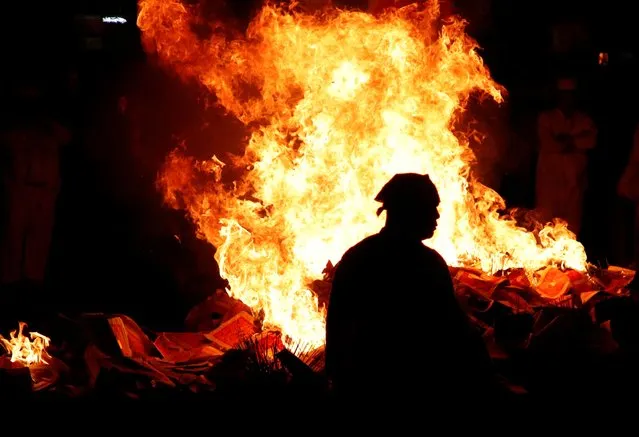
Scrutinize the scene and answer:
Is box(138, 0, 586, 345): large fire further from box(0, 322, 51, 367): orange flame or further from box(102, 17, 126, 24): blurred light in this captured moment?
box(102, 17, 126, 24): blurred light

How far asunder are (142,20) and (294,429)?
5.71 metres

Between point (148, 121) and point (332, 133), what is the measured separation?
364 centimetres

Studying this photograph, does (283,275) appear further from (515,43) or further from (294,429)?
(515,43)

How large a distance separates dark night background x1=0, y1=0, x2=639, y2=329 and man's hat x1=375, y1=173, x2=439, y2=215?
5050 millimetres

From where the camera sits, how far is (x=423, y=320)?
4.46 metres

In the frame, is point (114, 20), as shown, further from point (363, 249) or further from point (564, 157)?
point (363, 249)

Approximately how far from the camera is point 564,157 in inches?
492

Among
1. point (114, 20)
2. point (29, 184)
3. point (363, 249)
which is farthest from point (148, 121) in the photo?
point (363, 249)

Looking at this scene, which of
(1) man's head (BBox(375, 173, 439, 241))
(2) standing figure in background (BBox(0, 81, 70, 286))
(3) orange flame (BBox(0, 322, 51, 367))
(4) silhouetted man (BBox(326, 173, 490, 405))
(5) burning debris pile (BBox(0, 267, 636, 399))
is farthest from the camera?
(2) standing figure in background (BBox(0, 81, 70, 286))

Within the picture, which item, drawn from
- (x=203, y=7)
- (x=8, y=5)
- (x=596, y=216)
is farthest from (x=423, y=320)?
(x=8, y=5)

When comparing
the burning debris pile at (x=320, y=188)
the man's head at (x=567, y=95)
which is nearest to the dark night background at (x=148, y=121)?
the burning debris pile at (x=320, y=188)

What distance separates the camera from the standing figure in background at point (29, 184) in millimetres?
10438

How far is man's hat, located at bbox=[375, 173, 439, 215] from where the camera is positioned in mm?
4582

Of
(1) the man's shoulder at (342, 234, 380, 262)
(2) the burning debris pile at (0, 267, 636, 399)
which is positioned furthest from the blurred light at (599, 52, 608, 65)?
(1) the man's shoulder at (342, 234, 380, 262)
